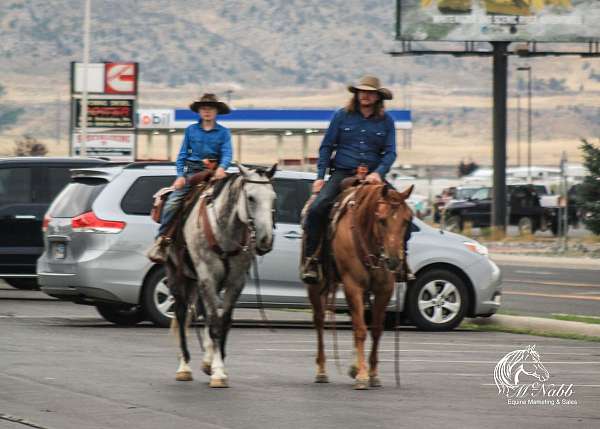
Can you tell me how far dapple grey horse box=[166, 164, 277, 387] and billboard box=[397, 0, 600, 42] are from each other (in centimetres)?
4051

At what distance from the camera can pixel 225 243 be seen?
1310cm

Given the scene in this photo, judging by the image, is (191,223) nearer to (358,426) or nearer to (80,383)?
(80,383)

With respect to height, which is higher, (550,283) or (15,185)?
(15,185)

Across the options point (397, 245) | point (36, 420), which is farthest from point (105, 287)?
point (36, 420)

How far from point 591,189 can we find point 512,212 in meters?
15.6

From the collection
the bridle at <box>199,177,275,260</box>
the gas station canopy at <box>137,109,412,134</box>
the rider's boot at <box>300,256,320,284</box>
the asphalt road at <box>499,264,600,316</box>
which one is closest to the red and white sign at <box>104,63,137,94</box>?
the asphalt road at <box>499,264,600,316</box>

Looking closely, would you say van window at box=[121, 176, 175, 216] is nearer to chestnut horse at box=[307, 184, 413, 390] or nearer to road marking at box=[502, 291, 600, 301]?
chestnut horse at box=[307, 184, 413, 390]

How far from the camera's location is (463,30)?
5359cm

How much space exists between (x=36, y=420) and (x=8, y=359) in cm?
373

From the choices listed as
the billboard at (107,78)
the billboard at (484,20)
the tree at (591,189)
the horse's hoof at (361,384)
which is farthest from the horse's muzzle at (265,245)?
the billboard at (484,20)

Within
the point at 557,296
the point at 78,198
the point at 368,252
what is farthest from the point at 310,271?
the point at 557,296

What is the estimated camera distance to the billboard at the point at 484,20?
175 feet

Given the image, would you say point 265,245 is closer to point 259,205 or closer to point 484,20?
point 259,205

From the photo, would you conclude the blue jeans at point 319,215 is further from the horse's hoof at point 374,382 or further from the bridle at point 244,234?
the horse's hoof at point 374,382
